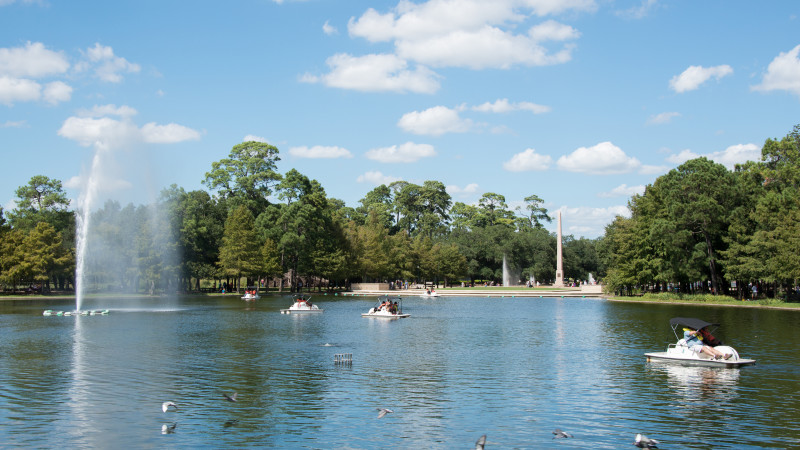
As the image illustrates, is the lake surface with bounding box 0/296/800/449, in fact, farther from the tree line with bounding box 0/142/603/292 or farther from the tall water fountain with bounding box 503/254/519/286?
the tall water fountain with bounding box 503/254/519/286

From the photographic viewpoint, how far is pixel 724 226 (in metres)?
A: 83.8

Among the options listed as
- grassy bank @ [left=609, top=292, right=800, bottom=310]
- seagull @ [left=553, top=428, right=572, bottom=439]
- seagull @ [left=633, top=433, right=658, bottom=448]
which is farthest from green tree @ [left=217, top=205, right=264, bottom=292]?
seagull @ [left=633, top=433, right=658, bottom=448]

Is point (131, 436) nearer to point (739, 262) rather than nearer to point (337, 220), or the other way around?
point (739, 262)

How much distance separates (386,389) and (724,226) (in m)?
70.8

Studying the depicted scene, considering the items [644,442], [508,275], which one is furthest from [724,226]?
[508,275]

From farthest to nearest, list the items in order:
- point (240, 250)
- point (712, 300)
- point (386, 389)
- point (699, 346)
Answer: point (240, 250) < point (712, 300) < point (699, 346) < point (386, 389)

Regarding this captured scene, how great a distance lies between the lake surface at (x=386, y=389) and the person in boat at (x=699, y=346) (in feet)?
3.30

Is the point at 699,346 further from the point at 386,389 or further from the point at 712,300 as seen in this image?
the point at 712,300

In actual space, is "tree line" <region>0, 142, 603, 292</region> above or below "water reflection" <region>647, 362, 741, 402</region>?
above

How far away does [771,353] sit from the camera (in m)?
36.2

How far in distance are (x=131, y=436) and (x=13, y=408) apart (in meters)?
6.37

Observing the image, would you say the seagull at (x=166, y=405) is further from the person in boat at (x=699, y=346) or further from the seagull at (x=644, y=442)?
the person in boat at (x=699, y=346)

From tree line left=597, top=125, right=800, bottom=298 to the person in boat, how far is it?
43.8 meters

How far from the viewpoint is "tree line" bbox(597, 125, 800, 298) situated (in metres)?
73.9
